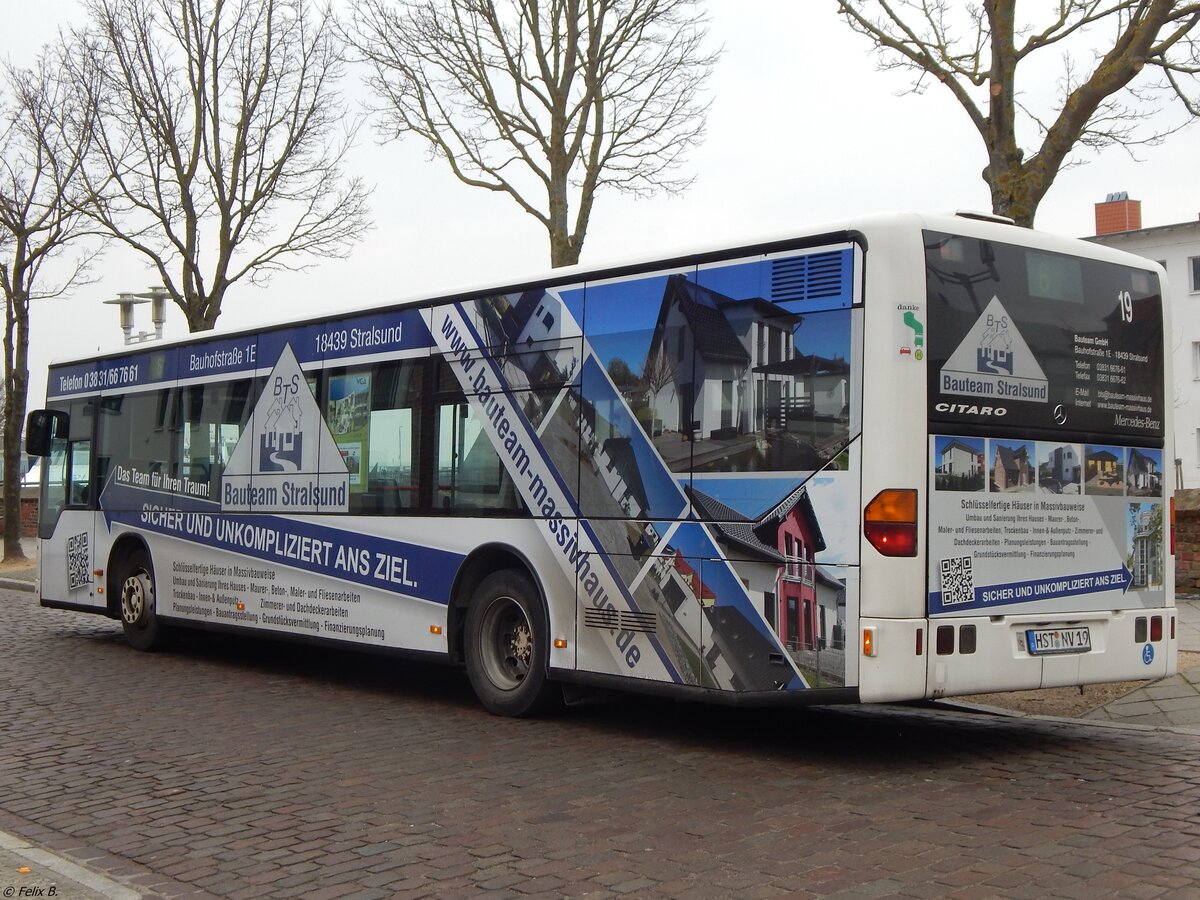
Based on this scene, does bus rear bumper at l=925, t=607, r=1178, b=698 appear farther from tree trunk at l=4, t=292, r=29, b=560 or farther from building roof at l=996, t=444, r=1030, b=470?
tree trunk at l=4, t=292, r=29, b=560

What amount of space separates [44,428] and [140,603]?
8.76 feet

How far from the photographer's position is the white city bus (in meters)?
7.41

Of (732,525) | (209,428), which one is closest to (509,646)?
(732,525)

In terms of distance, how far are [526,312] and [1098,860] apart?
5.42 meters

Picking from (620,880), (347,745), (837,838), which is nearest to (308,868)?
(620,880)

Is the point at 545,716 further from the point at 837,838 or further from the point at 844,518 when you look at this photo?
the point at 837,838

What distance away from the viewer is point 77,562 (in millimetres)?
14922

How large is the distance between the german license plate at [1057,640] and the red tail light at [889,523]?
1.11 meters

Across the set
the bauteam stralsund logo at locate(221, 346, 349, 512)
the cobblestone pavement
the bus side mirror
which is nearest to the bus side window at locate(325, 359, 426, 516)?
the bauteam stralsund logo at locate(221, 346, 349, 512)

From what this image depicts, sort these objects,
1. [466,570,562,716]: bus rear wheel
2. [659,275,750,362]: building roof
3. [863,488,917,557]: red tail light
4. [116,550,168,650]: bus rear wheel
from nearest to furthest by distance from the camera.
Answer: [863,488,917,557]: red tail light
[659,275,750,362]: building roof
[466,570,562,716]: bus rear wheel
[116,550,168,650]: bus rear wheel

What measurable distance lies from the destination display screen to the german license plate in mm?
1169

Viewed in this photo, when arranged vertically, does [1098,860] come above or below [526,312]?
below

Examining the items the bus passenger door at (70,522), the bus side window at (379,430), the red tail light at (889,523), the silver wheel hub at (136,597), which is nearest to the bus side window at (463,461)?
the bus side window at (379,430)

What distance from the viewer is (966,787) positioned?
7125 millimetres
